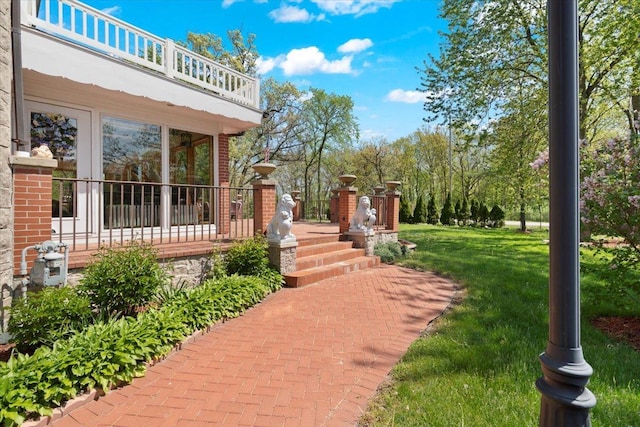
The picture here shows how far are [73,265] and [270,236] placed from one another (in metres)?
2.92

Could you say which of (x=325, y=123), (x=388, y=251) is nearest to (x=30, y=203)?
(x=388, y=251)

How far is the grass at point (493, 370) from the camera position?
2381 mm

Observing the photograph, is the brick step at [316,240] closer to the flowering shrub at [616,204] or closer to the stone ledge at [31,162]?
the stone ledge at [31,162]

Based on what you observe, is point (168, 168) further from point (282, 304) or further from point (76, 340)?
point (76, 340)

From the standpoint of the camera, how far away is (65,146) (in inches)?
231

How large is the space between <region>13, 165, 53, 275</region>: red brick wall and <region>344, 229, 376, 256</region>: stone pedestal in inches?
236

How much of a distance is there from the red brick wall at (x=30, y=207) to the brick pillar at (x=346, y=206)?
237 inches

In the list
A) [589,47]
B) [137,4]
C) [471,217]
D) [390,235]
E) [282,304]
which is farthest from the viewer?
[471,217]

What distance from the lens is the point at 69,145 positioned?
5.91m

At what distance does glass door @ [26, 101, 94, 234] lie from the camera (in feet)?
18.5

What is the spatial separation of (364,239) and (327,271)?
205cm

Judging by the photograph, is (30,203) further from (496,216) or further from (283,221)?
(496,216)

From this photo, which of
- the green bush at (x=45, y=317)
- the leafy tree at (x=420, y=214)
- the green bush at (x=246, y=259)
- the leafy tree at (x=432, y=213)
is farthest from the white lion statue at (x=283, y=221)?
the leafy tree at (x=432, y=213)

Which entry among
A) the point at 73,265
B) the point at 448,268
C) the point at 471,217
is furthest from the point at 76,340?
the point at 471,217
